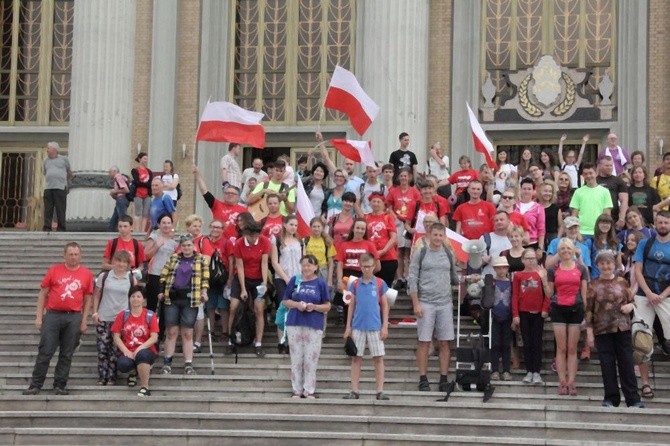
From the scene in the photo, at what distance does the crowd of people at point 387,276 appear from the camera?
15492 mm

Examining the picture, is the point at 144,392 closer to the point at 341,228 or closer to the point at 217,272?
the point at 217,272

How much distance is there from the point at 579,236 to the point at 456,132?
33.7ft

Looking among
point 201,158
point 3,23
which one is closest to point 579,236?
point 201,158

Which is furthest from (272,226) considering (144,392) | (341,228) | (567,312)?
(567,312)

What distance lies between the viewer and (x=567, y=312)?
1543 centimetres

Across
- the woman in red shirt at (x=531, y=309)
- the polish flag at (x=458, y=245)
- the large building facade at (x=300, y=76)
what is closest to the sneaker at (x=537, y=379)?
the woman in red shirt at (x=531, y=309)

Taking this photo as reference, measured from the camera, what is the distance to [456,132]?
2672 cm

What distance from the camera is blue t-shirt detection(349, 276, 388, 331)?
612 inches

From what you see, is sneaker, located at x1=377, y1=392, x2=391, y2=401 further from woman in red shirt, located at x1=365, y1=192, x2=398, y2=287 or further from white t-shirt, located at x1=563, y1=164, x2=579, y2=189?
white t-shirt, located at x1=563, y1=164, x2=579, y2=189

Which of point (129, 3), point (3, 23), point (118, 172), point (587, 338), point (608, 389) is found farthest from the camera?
point (3, 23)

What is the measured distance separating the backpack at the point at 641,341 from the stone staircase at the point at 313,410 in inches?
20.4

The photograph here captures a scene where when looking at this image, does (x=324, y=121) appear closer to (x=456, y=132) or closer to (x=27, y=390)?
(x=456, y=132)

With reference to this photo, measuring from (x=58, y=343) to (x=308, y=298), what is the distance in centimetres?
302

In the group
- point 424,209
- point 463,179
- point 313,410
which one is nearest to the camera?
point 313,410
